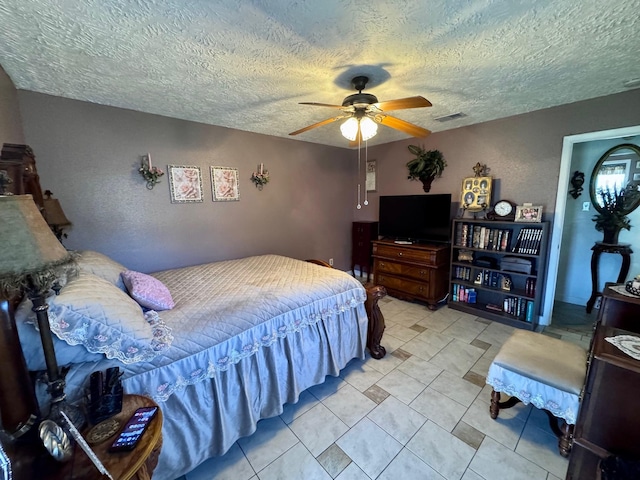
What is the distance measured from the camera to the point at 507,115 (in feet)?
9.45

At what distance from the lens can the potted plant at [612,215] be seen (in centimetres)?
293

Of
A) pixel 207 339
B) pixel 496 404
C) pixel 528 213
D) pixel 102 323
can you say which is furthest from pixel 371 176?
pixel 102 323

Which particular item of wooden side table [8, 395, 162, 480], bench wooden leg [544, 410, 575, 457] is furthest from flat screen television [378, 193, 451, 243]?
wooden side table [8, 395, 162, 480]

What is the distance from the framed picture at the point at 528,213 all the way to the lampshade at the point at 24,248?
12.2ft

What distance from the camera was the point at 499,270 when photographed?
2.96 meters

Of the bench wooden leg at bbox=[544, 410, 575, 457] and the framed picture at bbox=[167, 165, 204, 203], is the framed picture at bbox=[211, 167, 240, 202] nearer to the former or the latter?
the framed picture at bbox=[167, 165, 204, 203]

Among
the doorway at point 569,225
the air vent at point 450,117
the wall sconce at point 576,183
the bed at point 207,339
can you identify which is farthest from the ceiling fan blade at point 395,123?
the wall sconce at point 576,183

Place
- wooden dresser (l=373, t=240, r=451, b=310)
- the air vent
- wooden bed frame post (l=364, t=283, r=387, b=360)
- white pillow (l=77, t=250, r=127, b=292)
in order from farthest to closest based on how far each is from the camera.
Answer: wooden dresser (l=373, t=240, r=451, b=310) < the air vent < wooden bed frame post (l=364, t=283, r=387, b=360) < white pillow (l=77, t=250, r=127, b=292)

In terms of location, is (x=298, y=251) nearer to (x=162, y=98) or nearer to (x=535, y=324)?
(x=162, y=98)

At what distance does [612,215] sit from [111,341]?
478 centimetres

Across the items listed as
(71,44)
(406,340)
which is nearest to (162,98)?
(71,44)

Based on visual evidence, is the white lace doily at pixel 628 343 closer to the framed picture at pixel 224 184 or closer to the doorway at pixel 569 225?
the doorway at pixel 569 225

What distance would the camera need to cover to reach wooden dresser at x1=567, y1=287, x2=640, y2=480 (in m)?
1.04

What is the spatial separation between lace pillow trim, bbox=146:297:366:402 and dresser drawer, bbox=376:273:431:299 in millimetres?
1731
